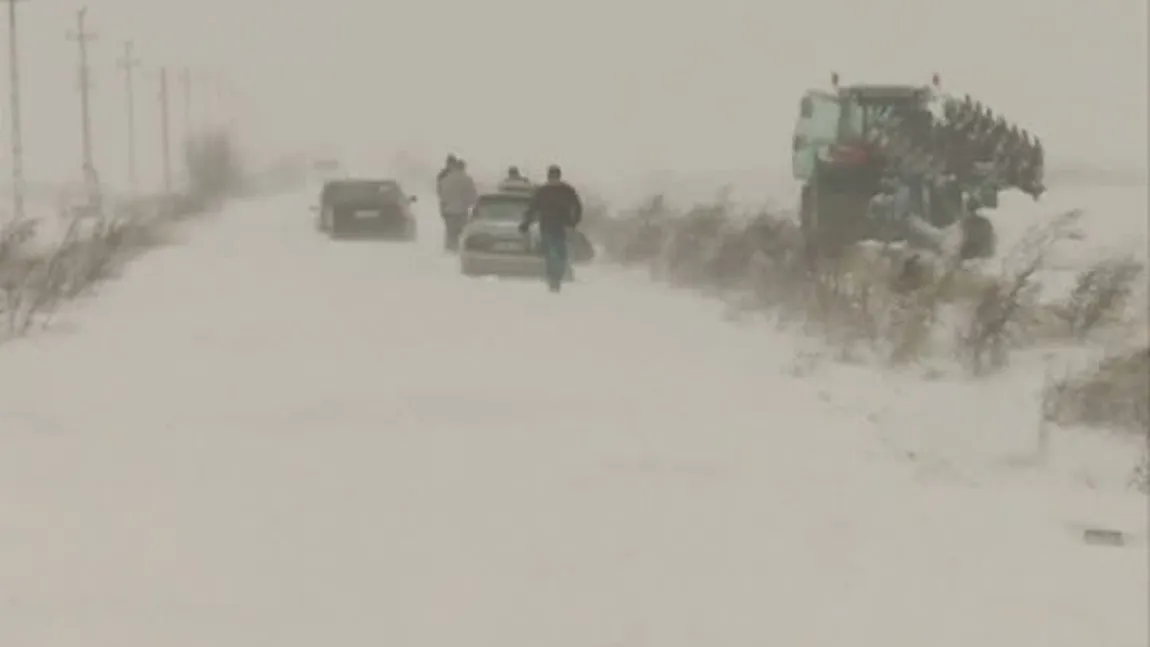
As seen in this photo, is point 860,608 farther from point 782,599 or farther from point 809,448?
point 809,448

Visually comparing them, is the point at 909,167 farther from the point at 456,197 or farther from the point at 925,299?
the point at 456,197

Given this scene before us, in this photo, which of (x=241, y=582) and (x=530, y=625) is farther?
(x=241, y=582)

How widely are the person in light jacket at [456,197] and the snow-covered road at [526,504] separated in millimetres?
12110

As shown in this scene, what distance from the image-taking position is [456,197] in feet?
80.8

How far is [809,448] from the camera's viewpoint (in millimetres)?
8344

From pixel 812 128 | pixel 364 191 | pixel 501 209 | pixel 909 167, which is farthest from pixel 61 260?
pixel 364 191

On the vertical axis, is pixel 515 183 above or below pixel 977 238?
below

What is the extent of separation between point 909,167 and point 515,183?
31.0ft

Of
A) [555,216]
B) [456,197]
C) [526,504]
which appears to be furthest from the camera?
[456,197]

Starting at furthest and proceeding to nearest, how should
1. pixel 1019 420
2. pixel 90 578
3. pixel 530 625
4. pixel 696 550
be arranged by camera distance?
pixel 1019 420 → pixel 696 550 → pixel 90 578 → pixel 530 625

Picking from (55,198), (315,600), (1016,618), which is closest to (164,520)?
(315,600)

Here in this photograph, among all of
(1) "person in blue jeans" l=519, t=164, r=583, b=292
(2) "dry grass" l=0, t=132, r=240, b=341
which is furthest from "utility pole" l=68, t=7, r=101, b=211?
(1) "person in blue jeans" l=519, t=164, r=583, b=292

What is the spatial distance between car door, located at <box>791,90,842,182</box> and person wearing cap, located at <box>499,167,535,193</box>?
578 centimetres

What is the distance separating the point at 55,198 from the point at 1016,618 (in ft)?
56.7
